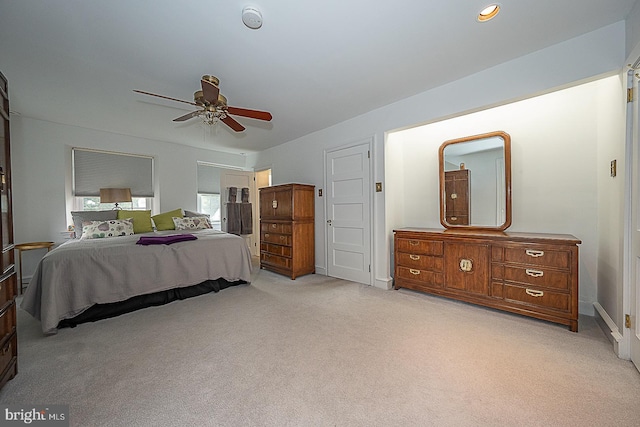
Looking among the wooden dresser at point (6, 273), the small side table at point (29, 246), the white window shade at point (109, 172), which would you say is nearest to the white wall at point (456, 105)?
the white window shade at point (109, 172)

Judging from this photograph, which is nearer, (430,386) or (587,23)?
(430,386)

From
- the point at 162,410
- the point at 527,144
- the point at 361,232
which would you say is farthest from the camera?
the point at 361,232

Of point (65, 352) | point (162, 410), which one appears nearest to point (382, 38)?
point (162, 410)

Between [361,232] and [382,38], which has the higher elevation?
[382,38]

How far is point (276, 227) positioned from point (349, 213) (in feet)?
4.36

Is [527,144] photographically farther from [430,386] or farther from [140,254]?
[140,254]

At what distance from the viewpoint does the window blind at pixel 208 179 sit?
571 cm

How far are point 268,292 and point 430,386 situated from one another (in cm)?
231

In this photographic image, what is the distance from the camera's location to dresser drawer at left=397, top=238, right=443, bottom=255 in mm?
3014

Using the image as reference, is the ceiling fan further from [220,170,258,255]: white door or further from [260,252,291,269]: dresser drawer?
[220,170,258,255]: white door

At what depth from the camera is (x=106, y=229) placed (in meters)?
3.64

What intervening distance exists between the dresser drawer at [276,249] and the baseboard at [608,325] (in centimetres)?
352

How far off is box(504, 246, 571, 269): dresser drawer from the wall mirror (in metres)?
0.52

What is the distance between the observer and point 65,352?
196 cm
